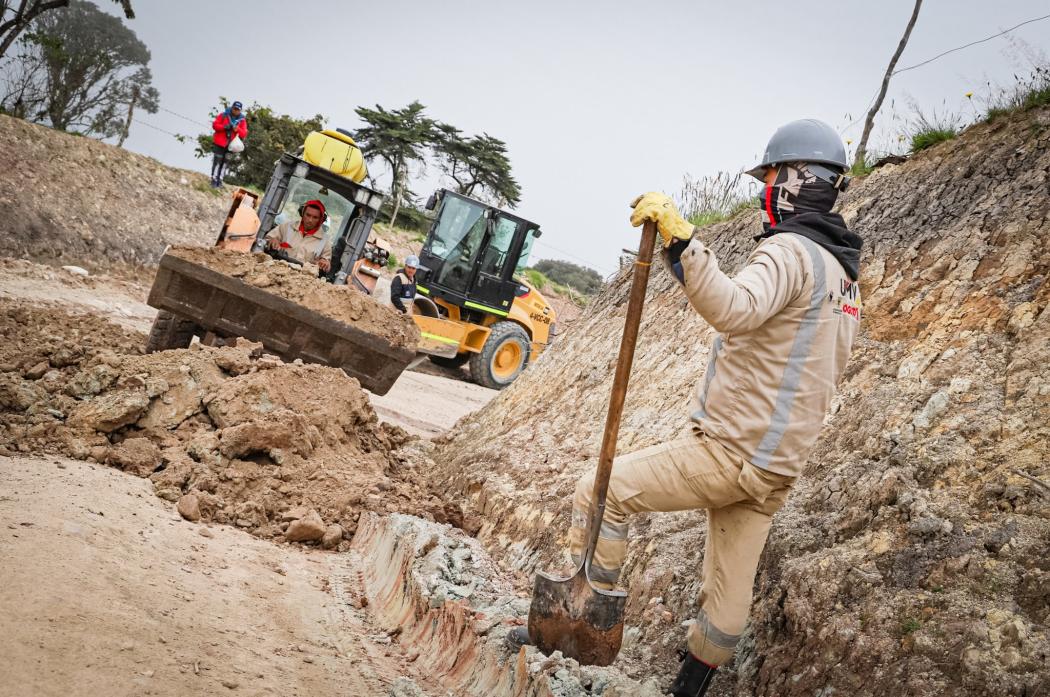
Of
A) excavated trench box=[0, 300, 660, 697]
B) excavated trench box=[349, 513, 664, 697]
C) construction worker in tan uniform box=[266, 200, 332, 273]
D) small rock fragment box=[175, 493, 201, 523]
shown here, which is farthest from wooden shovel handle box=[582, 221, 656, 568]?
construction worker in tan uniform box=[266, 200, 332, 273]

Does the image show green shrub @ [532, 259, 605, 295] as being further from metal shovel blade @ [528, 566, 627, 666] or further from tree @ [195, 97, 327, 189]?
metal shovel blade @ [528, 566, 627, 666]

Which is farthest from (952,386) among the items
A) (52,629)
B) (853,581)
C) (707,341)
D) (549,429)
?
(52,629)

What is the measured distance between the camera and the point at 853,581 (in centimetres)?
320

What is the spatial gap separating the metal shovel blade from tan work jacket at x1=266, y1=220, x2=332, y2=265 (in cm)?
783

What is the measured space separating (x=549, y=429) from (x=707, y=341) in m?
1.42

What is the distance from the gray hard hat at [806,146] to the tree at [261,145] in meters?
23.7

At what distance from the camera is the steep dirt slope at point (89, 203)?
51.5 feet

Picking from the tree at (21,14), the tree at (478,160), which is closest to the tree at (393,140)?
the tree at (478,160)

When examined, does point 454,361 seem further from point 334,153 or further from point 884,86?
point 884,86

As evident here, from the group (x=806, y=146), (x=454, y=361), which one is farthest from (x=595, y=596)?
(x=454, y=361)

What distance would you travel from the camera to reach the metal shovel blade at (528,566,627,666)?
10.1ft

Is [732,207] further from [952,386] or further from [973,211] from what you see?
[952,386]

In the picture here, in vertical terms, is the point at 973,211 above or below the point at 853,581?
above

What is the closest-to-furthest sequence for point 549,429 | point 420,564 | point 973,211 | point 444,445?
point 420,564, point 973,211, point 549,429, point 444,445
